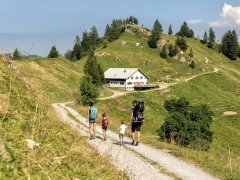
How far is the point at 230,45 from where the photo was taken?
190 meters

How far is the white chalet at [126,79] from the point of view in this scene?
402ft

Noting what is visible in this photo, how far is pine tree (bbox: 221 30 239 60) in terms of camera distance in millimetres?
187238

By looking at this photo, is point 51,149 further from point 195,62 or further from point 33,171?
point 195,62

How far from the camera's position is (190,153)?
19.3m

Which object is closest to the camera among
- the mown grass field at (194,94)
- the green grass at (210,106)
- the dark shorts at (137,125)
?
the green grass at (210,106)

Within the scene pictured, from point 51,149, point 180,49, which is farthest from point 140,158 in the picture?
point 180,49

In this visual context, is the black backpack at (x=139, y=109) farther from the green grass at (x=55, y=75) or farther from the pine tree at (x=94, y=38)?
the pine tree at (x=94, y=38)

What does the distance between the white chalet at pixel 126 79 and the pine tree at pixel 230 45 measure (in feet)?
253

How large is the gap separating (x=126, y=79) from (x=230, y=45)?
289 feet

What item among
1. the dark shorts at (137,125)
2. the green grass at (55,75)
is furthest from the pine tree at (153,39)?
the dark shorts at (137,125)

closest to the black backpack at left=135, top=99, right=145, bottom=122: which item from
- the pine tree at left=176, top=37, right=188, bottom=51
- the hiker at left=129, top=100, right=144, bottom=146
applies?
the hiker at left=129, top=100, right=144, bottom=146

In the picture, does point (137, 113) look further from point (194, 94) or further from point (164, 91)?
point (194, 94)

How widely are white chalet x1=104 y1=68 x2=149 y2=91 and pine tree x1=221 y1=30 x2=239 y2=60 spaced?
3037 inches

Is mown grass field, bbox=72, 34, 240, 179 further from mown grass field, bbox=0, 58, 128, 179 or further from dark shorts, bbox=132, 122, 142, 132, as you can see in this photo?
mown grass field, bbox=0, 58, 128, 179
